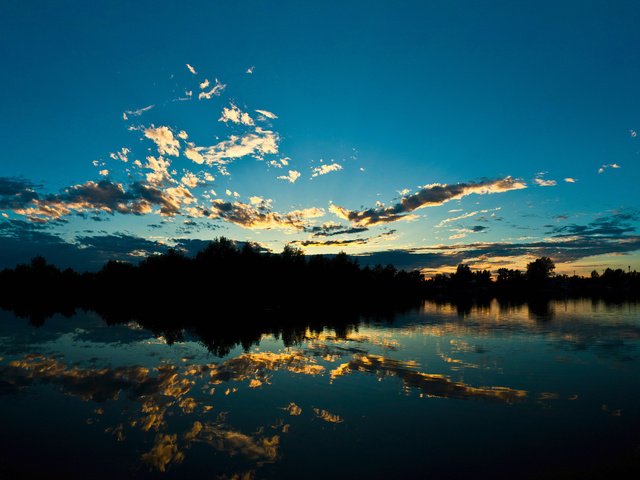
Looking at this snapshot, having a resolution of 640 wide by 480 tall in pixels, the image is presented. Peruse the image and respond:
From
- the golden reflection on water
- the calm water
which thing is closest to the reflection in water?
the golden reflection on water

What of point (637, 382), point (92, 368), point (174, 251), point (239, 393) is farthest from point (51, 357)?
point (174, 251)

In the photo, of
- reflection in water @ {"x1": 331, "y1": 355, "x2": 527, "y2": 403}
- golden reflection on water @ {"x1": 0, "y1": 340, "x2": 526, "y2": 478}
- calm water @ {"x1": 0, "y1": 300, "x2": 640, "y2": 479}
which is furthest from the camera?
reflection in water @ {"x1": 331, "y1": 355, "x2": 527, "y2": 403}

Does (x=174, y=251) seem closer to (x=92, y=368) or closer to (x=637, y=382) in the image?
(x=92, y=368)

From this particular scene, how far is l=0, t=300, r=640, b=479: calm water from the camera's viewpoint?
40.3ft

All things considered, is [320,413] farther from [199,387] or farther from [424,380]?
[424,380]

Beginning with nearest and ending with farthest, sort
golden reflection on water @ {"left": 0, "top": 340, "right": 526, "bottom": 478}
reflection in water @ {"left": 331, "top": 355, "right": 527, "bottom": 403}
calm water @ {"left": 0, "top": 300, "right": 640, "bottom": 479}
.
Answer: calm water @ {"left": 0, "top": 300, "right": 640, "bottom": 479}
golden reflection on water @ {"left": 0, "top": 340, "right": 526, "bottom": 478}
reflection in water @ {"left": 331, "top": 355, "right": 527, "bottom": 403}

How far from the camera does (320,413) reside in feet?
56.0

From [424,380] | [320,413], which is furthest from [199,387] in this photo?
[424,380]

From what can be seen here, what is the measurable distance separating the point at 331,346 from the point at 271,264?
98.8 metres

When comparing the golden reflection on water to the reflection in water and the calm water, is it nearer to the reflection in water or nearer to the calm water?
the reflection in water

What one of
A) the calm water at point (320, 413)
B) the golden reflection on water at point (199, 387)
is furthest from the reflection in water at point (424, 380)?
the calm water at point (320, 413)

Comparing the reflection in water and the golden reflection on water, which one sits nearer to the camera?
the golden reflection on water

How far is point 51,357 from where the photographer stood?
30688mm

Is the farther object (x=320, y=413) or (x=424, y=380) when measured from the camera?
(x=424, y=380)
